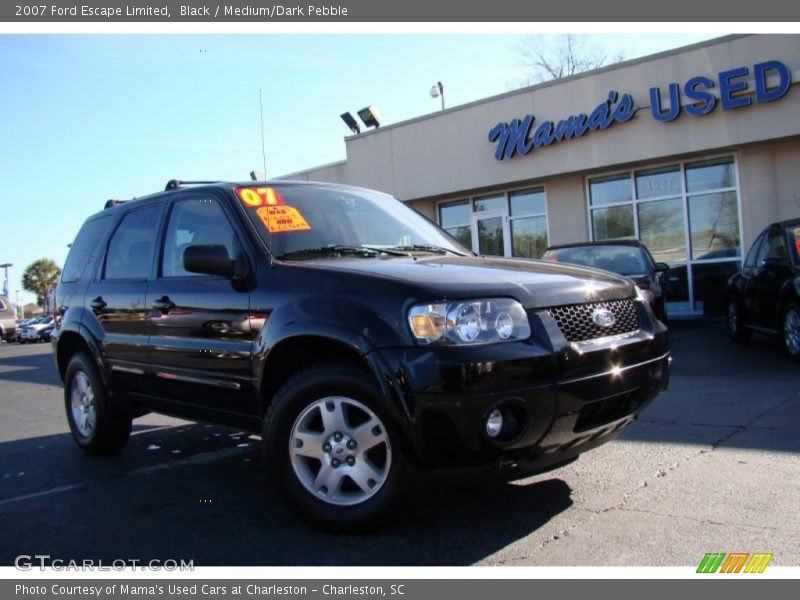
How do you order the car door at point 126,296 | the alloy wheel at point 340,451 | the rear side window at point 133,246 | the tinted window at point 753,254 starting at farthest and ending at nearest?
the tinted window at point 753,254 → the rear side window at point 133,246 → the car door at point 126,296 → the alloy wheel at point 340,451

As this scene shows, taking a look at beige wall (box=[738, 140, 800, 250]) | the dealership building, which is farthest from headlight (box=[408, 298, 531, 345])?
beige wall (box=[738, 140, 800, 250])

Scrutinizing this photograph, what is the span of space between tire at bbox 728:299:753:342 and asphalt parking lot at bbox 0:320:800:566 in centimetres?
419

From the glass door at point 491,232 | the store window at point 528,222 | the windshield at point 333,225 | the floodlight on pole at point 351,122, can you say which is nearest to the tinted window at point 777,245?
the windshield at point 333,225

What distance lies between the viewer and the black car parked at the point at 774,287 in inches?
311

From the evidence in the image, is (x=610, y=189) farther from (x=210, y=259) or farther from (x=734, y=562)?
(x=734, y=562)

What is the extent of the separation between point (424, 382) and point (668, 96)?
12148 mm

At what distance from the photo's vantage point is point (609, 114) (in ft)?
45.7

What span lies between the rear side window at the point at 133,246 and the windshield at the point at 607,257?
6.16m

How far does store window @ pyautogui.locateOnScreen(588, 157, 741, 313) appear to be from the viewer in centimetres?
1345

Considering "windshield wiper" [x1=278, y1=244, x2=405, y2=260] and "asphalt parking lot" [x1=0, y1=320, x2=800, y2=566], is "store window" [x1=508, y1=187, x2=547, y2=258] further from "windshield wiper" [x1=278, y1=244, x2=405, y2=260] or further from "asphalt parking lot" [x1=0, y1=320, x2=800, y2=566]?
"windshield wiper" [x1=278, y1=244, x2=405, y2=260]

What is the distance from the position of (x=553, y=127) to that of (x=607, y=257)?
18.4ft

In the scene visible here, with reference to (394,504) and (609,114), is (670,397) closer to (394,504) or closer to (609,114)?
(394,504)

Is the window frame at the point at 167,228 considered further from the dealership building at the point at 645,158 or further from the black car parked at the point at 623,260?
the dealership building at the point at 645,158

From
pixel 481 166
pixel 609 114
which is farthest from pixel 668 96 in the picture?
pixel 481 166
